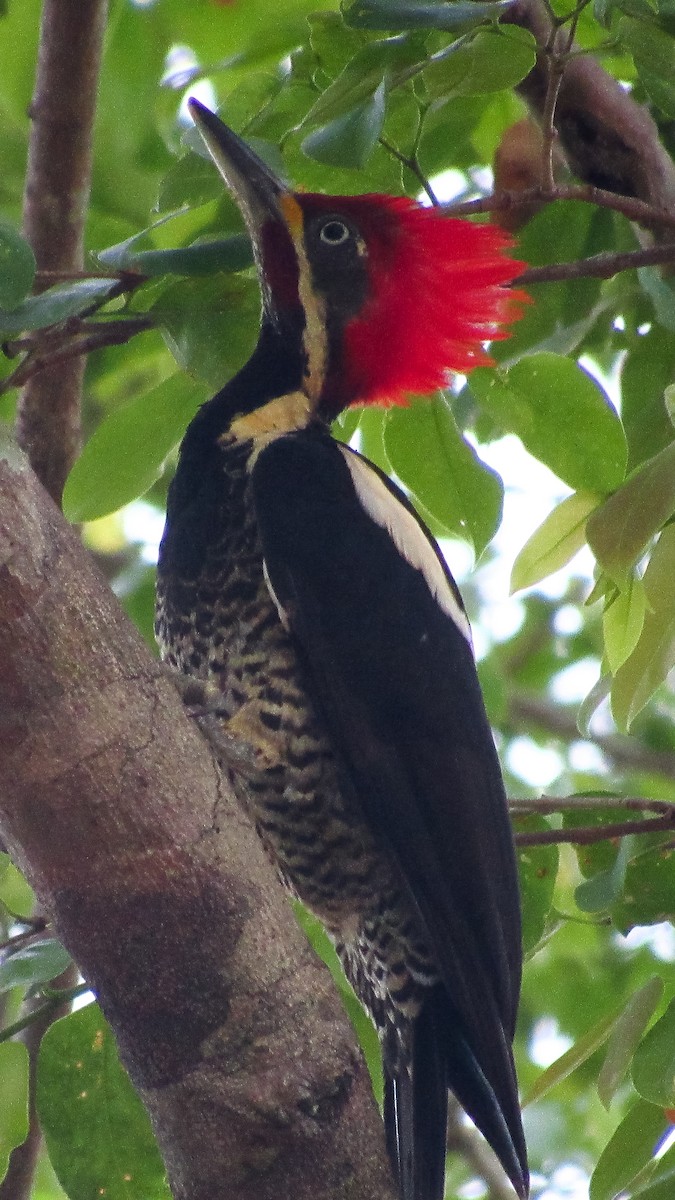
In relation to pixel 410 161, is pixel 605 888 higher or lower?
lower

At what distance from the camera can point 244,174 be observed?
94.0 inches

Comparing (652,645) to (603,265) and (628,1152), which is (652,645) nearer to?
(603,265)

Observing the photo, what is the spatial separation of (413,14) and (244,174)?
70 cm

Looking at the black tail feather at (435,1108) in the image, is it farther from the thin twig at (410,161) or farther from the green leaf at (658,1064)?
the thin twig at (410,161)

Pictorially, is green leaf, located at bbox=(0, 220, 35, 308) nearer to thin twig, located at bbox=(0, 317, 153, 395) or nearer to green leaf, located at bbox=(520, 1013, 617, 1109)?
thin twig, located at bbox=(0, 317, 153, 395)

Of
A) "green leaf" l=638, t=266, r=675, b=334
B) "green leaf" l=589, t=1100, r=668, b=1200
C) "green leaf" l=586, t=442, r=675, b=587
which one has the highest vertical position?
"green leaf" l=638, t=266, r=675, b=334

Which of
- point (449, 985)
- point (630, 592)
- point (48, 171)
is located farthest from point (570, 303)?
point (449, 985)

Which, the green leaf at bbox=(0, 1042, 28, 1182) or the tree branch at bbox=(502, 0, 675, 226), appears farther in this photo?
the tree branch at bbox=(502, 0, 675, 226)

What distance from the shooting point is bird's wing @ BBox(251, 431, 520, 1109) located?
206cm

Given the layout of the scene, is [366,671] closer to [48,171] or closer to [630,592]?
[630,592]

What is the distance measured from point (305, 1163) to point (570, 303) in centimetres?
157

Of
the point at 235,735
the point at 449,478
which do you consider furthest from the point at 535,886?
the point at 449,478

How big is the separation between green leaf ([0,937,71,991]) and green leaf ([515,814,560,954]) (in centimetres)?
74

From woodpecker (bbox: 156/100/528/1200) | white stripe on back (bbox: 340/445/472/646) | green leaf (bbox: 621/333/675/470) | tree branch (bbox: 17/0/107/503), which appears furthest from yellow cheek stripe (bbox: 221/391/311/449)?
green leaf (bbox: 621/333/675/470)
